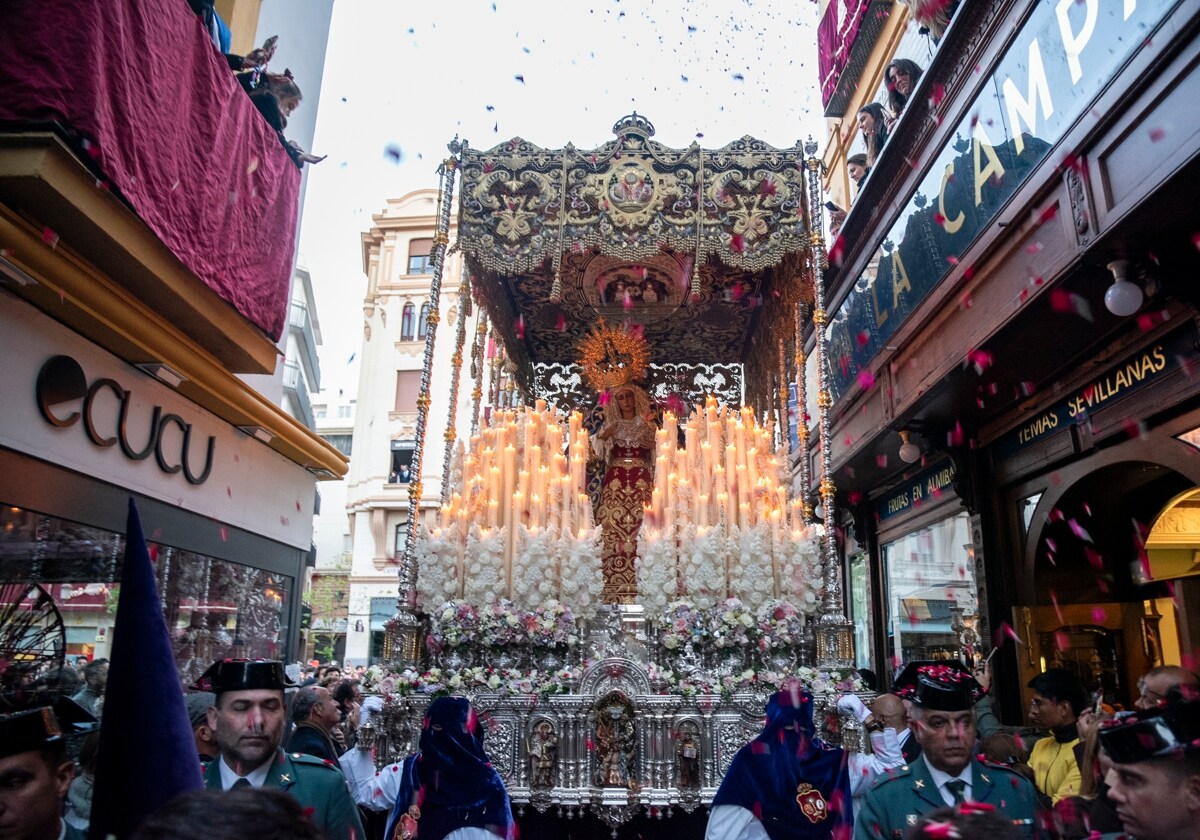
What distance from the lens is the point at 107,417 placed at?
5.84 meters

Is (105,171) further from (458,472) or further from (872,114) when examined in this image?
(872,114)

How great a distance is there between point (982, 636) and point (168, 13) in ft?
26.2

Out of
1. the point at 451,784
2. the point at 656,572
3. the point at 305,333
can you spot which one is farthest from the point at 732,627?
the point at 305,333

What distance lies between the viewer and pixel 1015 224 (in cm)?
512

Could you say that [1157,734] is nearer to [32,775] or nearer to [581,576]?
[32,775]

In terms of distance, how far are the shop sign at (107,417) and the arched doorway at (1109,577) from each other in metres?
7.05

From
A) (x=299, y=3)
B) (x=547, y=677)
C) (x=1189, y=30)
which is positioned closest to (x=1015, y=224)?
(x=1189, y=30)

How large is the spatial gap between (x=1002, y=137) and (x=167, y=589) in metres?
7.20

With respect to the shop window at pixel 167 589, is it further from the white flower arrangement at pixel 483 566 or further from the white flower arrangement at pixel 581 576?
the white flower arrangement at pixel 581 576

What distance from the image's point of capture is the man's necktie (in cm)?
287

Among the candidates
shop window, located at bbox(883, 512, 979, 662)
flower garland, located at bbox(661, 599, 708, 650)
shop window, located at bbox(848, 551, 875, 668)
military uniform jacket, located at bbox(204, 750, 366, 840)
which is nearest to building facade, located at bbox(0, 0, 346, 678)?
military uniform jacket, located at bbox(204, 750, 366, 840)

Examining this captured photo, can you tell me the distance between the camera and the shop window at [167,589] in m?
5.18

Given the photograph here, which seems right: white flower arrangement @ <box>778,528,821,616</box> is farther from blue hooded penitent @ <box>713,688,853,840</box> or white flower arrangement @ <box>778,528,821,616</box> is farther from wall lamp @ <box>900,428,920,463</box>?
blue hooded penitent @ <box>713,688,853,840</box>

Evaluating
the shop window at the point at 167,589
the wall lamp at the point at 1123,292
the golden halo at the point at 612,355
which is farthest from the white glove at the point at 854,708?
the golden halo at the point at 612,355
